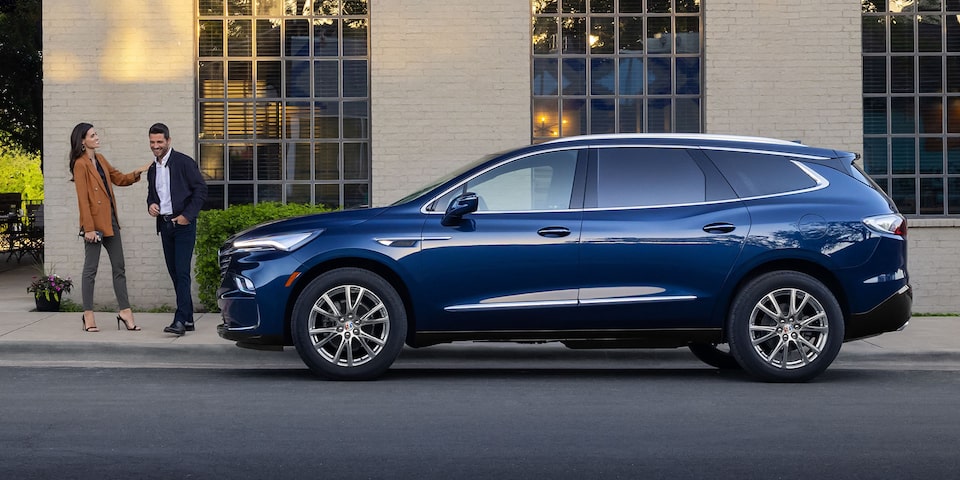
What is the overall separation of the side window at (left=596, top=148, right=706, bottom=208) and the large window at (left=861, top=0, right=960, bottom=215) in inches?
224

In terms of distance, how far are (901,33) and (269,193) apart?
7.33m

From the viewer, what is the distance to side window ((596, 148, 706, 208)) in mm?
9375

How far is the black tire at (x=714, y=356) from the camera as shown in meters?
10.2

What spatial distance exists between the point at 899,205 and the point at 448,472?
9594mm

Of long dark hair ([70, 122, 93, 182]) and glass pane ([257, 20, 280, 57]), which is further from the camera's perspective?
glass pane ([257, 20, 280, 57])

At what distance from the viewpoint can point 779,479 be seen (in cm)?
606

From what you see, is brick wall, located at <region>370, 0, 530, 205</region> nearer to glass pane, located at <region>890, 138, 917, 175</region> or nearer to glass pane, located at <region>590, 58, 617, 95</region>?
glass pane, located at <region>590, 58, 617, 95</region>

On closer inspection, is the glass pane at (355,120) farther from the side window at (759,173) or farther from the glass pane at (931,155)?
the glass pane at (931,155)

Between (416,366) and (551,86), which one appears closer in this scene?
(416,366)

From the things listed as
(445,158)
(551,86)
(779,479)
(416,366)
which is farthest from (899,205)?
(779,479)

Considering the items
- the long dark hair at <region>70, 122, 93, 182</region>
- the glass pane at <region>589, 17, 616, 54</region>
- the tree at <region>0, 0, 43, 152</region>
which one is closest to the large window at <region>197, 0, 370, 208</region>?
the glass pane at <region>589, 17, 616, 54</region>

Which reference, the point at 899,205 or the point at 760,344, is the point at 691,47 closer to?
the point at 899,205

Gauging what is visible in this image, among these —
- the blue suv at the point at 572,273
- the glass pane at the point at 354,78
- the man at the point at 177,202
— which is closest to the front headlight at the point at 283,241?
the blue suv at the point at 572,273

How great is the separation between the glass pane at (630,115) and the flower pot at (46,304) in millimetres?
6455
